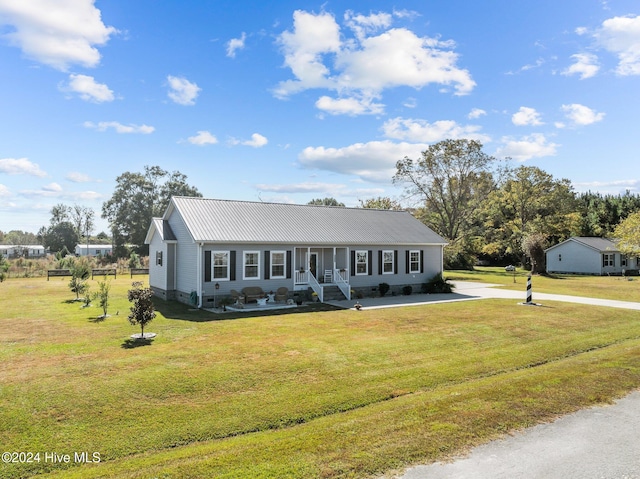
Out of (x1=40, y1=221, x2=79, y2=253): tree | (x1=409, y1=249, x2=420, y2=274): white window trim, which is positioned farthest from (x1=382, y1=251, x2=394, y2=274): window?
(x1=40, y1=221, x2=79, y2=253): tree

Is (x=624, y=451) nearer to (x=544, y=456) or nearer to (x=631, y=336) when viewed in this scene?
(x=544, y=456)

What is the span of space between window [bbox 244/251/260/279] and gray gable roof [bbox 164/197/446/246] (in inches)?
29.4

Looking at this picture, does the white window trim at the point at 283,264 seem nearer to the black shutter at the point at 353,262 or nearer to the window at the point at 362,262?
the black shutter at the point at 353,262

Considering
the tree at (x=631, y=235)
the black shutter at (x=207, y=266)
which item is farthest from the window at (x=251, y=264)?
the tree at (x=631, y=235)

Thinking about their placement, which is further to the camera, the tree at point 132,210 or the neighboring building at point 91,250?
the neighboring building at point 91,250

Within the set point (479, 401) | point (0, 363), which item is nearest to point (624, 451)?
point (479, 401)

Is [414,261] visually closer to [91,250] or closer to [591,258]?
[591,258]

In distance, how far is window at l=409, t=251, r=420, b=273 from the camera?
85.4ft

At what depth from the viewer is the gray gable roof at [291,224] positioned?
2064 centimetres

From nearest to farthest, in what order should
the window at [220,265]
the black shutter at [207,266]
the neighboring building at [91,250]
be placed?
1. the black shutter at [207,266]
2. the window at [220,265]
3. the neighboring building at [91,250]

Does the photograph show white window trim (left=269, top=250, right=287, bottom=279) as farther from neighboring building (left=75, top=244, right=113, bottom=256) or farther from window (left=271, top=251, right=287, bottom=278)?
neighboring building (left=75, top=244, right=113, bottom=256)

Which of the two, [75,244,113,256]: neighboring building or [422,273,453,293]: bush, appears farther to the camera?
[75,244,113,256]: neighboring building

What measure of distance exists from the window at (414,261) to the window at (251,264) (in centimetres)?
1018

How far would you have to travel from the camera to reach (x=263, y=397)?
816cm
